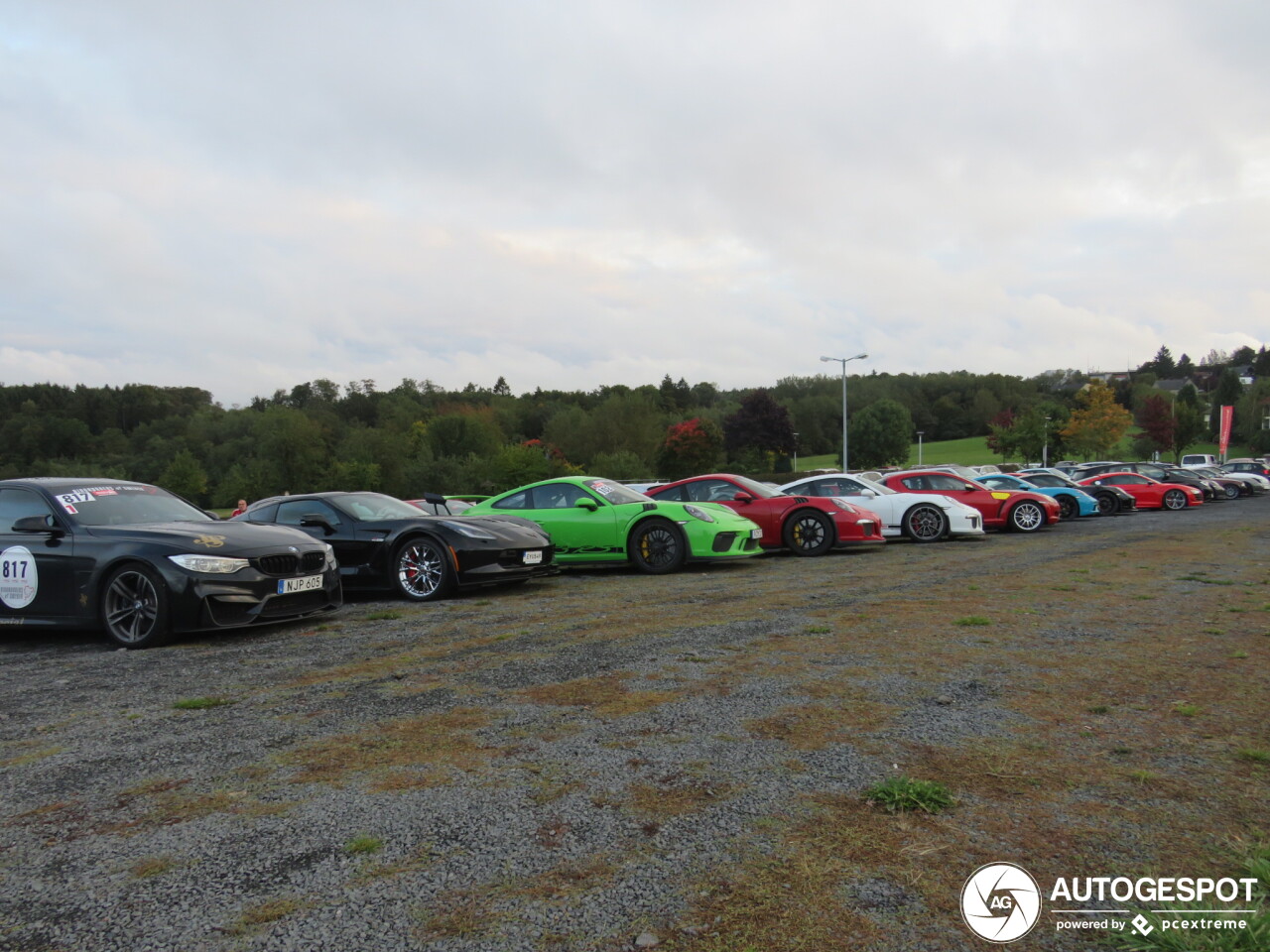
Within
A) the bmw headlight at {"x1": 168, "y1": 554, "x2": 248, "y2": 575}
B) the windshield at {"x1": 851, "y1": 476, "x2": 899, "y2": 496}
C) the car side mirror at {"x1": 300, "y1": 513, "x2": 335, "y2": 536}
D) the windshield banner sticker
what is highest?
the windshield banner sticker

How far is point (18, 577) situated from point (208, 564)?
73.2 inches

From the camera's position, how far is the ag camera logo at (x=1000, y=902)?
2303 millimetres

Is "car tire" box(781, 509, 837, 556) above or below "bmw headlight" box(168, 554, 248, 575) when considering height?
below

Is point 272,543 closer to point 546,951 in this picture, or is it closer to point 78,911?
point 78,911

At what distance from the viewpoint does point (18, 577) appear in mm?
7398

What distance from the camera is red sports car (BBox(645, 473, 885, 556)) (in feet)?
45.5

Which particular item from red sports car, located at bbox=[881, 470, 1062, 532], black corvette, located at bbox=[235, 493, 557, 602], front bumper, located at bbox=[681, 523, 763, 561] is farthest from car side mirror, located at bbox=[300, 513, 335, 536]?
red sports car, located at bbox=[881, 470, 1062, 532]

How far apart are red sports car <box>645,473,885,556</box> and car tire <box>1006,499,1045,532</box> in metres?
5.59

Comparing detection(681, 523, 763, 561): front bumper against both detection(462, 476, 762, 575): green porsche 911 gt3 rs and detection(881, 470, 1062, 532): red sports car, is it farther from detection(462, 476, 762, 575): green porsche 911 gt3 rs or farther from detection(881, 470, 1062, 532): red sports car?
detection(881, 470, 1062, 532): red sports car

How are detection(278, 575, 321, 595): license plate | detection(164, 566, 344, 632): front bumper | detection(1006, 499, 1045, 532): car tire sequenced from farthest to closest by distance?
detection(1006, 499, 1045, 532): car tire < detection(278, 575, 321, 595): license plate < detection(164, 566, 344, 632): front bumper

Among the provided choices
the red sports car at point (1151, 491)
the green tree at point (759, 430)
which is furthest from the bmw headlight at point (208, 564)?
the green tree at point (759, 430)

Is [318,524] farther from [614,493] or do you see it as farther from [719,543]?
[719,543]

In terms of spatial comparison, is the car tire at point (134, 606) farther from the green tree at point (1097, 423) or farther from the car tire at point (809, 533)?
the green tree at point (1097, 423)

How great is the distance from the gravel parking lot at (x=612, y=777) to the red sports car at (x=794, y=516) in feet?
22.3
